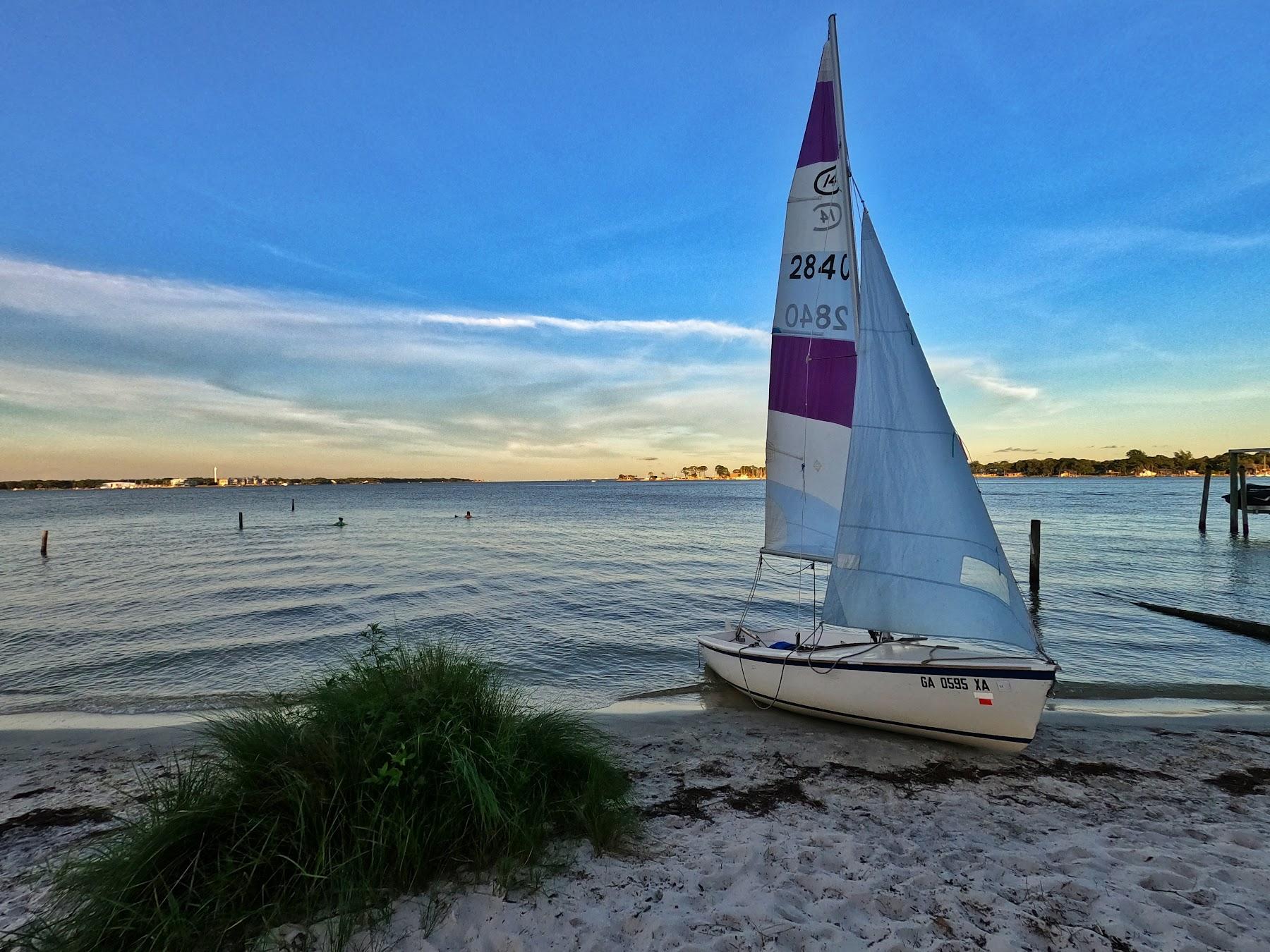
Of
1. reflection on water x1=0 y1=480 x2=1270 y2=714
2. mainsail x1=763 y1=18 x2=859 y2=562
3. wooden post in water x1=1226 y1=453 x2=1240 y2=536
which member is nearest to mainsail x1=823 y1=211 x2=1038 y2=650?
mainsail x1=763 y1=18 x2=859 y2=562

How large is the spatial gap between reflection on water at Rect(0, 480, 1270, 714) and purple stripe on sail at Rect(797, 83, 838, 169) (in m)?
8.39

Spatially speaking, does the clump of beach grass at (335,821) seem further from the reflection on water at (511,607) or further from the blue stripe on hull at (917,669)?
the reflection on water at (511,607)

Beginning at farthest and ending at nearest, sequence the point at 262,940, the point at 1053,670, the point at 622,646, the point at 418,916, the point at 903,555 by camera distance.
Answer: the point at 622,646 → the point at 903,555 → the point at 1053,670 → the point at 418,916 → the point at 262,940

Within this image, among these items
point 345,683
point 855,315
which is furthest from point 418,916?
point 855,315

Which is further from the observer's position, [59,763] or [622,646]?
[622,646]

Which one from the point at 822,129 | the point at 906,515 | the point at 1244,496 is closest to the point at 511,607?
the point at 906,515

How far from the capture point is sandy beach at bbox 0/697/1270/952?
11.8 ft

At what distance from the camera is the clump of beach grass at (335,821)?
3312 millimetres

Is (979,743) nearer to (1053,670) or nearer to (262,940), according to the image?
(1053,670)

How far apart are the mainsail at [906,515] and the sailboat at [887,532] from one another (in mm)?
14

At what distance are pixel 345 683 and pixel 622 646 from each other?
882 centimetres

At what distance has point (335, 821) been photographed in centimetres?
374

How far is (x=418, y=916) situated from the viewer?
356cm

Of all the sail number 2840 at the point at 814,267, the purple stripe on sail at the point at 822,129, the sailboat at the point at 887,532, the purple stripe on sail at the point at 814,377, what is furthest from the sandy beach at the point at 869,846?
the purple stripe on sail at the point at 822,129
